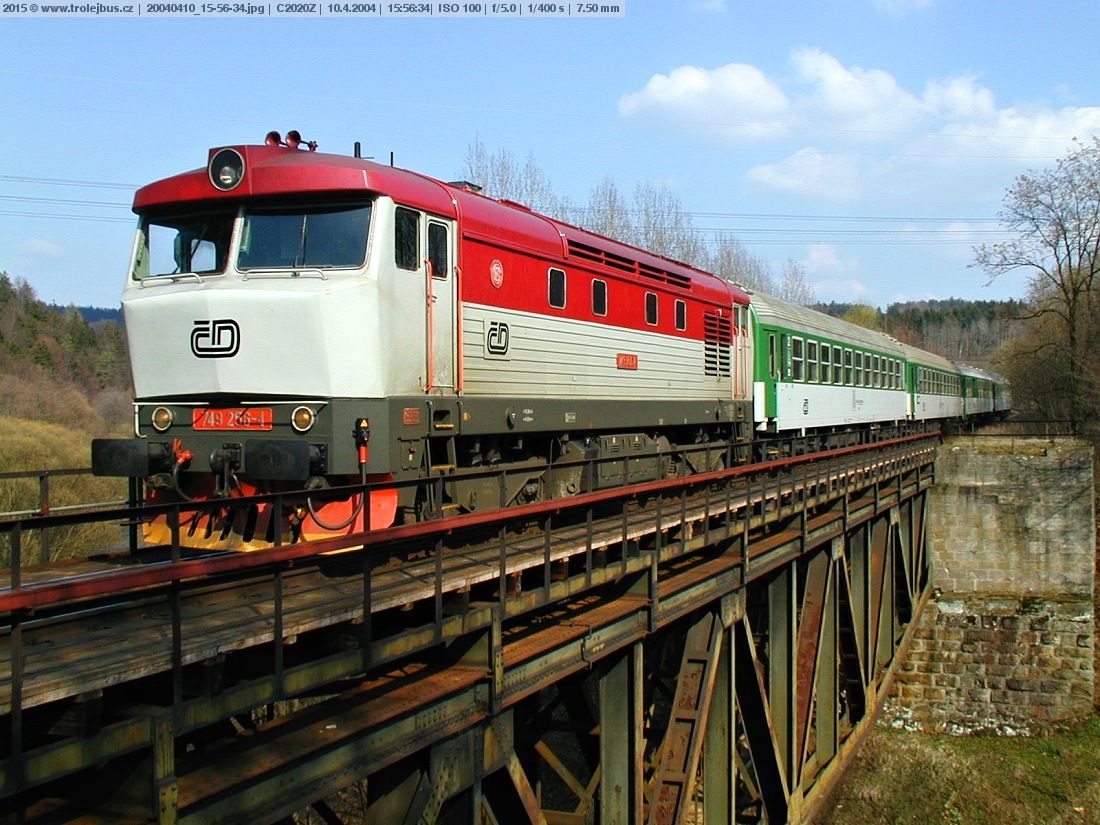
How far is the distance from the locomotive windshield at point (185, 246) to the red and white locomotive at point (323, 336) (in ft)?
0.05

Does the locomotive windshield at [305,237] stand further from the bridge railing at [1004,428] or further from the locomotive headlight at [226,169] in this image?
the bridge railing at [1004,428]

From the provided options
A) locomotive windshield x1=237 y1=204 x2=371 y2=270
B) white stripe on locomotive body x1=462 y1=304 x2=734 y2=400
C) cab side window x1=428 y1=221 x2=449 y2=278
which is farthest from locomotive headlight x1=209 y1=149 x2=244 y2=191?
white stripe on locomotive body x1=462 y1=304 x2=734 y2=400

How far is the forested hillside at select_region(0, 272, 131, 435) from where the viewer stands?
42094 mm

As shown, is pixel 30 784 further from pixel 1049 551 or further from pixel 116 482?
pixel 1049 551

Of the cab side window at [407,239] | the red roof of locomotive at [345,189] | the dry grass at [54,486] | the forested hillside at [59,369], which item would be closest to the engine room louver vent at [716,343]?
the red roof of locomotive at [345,189]

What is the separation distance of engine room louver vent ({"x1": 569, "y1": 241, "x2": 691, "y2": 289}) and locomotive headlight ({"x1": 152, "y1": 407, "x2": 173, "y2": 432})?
5.30 metres

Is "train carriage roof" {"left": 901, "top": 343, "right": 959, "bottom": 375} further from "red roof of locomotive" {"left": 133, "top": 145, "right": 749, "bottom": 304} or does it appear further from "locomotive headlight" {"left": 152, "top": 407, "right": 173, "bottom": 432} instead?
"locomotive headlight" {"left": 152, "top": 407, "right": 173, "bottom": 432}

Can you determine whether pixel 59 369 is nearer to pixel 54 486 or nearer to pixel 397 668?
pixel 54 486

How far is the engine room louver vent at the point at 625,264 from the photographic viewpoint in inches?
467

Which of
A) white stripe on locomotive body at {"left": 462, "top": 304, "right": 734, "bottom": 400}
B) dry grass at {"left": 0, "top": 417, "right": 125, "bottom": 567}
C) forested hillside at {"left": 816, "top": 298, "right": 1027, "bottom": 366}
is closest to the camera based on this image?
white stripe on locomotive body at {"left": 462, "top": 304, "right": 734, "bottom": 400}

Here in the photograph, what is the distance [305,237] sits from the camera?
8.05 m

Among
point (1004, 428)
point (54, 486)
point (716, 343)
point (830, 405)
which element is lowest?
point (54, 486)

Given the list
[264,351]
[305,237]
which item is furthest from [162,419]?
[305,237]

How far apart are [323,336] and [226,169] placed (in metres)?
1.85
